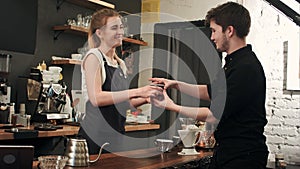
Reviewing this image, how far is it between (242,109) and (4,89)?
7.82 ft

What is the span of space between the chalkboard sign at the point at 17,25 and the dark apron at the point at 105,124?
1.10 meters

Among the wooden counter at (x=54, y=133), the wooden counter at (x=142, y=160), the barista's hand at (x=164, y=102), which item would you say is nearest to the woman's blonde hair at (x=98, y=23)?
the barista's hand at (x=164, y=102)

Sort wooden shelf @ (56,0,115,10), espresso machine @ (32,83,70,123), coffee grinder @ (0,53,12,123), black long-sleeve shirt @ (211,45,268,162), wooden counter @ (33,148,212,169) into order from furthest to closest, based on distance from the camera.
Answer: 1. wooden shelf @ (56,0,115,10)
2. espresso machine @ (32,83,70,123)
3. coffee grinder @ (0,53,12,123)
4. wooden counter @ (33,148,212,169)
5. black long-sleeve shirt @ (211,45,268,162)

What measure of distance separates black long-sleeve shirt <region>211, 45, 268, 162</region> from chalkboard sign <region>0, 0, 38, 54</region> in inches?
74.3

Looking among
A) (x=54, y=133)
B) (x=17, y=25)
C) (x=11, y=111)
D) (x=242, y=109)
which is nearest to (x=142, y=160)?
(x=242, y=109)

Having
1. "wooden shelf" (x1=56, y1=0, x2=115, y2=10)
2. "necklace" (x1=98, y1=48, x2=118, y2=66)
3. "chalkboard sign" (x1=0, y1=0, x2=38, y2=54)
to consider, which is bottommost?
"necklace" (x1=98, y1=48, x2=118, y2=66)

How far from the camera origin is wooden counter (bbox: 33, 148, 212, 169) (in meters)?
2.02

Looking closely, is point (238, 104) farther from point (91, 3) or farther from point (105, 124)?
point (91, 3)

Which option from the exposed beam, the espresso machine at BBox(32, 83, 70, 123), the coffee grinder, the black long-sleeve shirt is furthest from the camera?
the espresso machine at BBox(32, 83, 70, 123)

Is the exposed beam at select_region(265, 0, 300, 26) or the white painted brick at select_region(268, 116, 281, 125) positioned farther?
the white painted brick at select_region(268, 116, 281, 125)

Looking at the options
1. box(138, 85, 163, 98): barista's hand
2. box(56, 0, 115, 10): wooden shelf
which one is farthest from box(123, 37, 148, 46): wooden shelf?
box(138, 85, 163, 98): barista's hand

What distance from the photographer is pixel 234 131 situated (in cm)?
195

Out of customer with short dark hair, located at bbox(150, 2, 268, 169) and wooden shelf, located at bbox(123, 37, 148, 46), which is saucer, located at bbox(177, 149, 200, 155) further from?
wooden shelf, located at bbox(123, 37, 148, 46)

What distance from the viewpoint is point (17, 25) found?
312 cm
